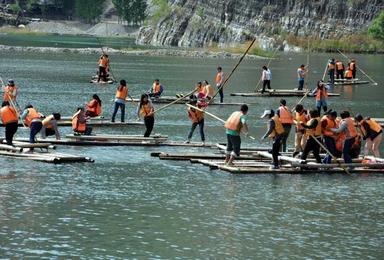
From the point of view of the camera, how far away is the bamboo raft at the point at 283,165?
32.7 meters

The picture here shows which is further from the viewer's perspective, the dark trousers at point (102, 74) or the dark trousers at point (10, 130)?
the dark trousers at point (102, 74)

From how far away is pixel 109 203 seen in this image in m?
27.6

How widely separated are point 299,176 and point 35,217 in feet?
33.0

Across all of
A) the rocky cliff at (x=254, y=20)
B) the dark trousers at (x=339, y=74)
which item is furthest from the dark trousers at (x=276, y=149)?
the rocky cliff at (x=254, y=20)

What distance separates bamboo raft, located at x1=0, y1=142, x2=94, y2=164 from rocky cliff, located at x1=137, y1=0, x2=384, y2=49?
114958 millimetres

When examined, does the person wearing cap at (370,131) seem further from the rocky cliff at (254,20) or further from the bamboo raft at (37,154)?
the rocky cliff at (254,20)

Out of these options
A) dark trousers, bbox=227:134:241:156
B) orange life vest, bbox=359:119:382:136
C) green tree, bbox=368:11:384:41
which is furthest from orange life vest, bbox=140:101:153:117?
green tree, bbox=368:11:384:41

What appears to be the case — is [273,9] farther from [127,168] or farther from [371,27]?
A: [127,168]

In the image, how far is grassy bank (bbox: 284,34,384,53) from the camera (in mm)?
143125

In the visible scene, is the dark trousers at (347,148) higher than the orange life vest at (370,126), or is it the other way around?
the orange life vest at (370,126)

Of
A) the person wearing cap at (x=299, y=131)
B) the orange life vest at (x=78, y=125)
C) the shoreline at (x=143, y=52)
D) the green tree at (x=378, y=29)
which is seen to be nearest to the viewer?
the person wearing cap at (x=299, y=131)

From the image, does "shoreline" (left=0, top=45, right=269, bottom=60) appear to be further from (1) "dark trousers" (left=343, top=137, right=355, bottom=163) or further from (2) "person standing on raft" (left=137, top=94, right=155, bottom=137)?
(1) "dark trousers" (left=343, top=137, right=355, bottom=163)

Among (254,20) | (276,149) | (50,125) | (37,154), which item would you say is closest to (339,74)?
(50,125)

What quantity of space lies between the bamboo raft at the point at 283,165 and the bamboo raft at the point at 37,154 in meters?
3.89
